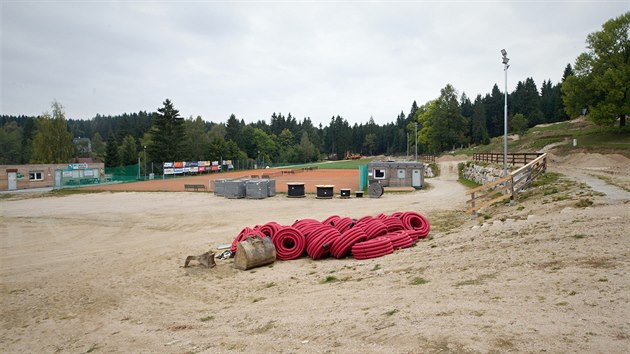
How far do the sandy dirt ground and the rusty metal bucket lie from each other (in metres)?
0.37

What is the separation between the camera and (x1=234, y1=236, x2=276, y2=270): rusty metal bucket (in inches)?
455

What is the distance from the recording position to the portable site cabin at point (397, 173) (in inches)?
1472

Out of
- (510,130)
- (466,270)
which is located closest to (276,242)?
(466,270)

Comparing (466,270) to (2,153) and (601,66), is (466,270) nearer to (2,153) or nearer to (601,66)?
(601,66)

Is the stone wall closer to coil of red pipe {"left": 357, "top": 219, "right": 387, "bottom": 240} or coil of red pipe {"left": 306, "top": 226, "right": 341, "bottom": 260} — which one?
coil of red pipe {"left": 357, "top": 219, "right": 387, "bottom": 240}

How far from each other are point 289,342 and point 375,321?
53.3 inches

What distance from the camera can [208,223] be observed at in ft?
69.1

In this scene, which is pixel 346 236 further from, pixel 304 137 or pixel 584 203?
pixel 304 137

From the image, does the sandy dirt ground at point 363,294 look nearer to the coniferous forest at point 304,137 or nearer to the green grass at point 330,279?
the green grass at point 330,279

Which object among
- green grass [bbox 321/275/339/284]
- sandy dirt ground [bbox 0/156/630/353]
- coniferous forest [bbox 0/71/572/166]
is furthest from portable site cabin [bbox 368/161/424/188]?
coniferous forest [bbox 0/71/572/166]

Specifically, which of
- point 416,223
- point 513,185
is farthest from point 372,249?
point 513,185

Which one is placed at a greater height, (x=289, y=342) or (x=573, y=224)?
(x=573, y=224)

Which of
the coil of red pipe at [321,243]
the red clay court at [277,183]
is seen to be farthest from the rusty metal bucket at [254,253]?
the red clay court at [277,183]

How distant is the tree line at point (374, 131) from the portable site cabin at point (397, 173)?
23765mm
